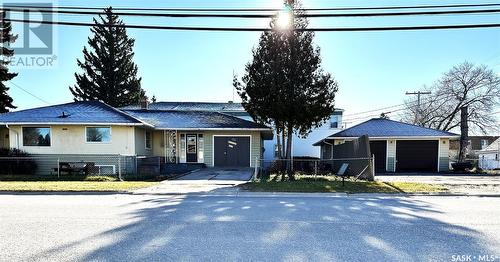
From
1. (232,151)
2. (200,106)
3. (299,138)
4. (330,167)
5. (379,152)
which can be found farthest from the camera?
(200,106)

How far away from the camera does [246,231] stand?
237 inches

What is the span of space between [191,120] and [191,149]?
2.18 meters

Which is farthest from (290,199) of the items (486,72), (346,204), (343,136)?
(486,72)

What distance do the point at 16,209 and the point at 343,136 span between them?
2126 cm

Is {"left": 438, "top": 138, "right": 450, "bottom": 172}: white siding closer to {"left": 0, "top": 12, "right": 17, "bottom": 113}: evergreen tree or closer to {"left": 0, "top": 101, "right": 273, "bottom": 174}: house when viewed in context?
{"left": 0, "top": 101, "right": 273, "bottom": 174}: house

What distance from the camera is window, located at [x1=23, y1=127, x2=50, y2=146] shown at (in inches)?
779

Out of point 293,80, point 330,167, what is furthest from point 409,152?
point 293,80

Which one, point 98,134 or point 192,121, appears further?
point 192,121

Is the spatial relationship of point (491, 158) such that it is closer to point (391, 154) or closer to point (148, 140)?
point (391, 154)

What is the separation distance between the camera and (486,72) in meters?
38.8

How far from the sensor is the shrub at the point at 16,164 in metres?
18.1

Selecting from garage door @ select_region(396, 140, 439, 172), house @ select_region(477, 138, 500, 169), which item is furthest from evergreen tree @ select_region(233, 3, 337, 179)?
house @ select_region(477, 138, 500, 169)

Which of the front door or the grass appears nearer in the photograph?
the grass

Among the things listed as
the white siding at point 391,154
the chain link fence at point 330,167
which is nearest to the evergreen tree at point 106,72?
the chain link fence at point 330,167
